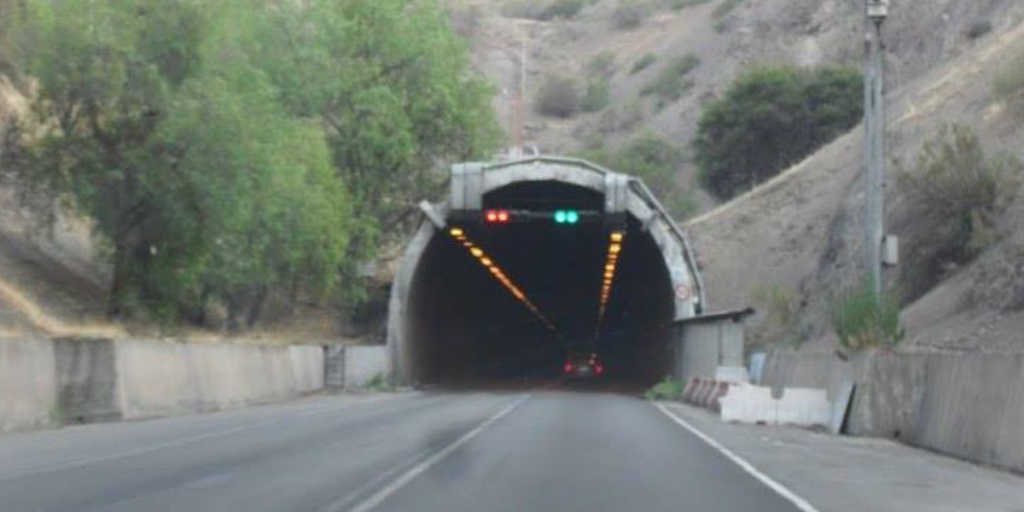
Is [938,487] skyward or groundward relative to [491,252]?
groundward

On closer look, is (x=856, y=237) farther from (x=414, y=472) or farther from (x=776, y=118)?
(x=776, y=118)

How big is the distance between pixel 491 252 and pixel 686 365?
1589cm

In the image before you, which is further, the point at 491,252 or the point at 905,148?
the point at 491,252

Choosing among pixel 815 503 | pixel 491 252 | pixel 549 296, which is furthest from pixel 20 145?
pixel 549 296

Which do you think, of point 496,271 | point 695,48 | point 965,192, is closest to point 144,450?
point 965,192

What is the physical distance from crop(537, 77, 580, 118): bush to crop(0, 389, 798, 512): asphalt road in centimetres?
13260

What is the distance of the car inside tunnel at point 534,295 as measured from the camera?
2731 inches

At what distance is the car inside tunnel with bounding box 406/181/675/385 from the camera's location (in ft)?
228

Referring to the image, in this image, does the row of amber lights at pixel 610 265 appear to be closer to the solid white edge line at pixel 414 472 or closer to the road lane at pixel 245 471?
the solid white edge line at pixel 414 472

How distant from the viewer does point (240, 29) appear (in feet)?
189

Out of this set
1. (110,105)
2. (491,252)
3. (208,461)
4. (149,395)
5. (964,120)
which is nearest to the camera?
(208,461)

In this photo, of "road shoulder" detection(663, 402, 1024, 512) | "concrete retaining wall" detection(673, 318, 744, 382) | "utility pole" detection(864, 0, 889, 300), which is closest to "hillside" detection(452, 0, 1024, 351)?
"concrete retaining wall" detection(673, 318, 744, 382)

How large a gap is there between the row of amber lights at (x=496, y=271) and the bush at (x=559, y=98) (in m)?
58.5

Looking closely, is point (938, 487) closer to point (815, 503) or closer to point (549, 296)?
point (815, 503)
